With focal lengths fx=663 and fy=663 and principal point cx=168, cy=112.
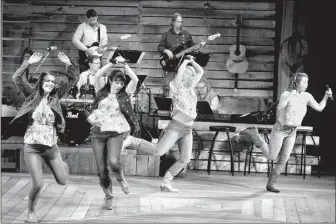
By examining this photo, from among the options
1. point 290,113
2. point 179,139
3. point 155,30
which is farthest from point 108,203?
point 155,30

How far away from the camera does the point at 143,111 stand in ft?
34.0

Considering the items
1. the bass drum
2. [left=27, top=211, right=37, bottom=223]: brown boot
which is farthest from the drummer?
[left=27, top=211, right=37, bottom=223]: brown boot

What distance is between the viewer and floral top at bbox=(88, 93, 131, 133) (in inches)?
287

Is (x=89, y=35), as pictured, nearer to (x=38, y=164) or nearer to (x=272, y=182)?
(x=38, y=164)

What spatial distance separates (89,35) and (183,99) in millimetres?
2227

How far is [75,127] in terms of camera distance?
9258 millimetres

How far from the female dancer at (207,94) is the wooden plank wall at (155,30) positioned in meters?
0.25

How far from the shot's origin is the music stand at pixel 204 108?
956 cm

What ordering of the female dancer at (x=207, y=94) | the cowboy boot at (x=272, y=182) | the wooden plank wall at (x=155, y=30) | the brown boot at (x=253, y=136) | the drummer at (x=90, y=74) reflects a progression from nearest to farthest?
the cowboy boot at (x=272, y=182) < the brown boot at (x=253, y=136) < the drummer at (x=90, y=74) < the female dancer at (x=207, y=94) < the wooden plank wall at (x=155, y=30)

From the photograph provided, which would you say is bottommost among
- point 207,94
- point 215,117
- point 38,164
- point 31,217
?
point 31,217

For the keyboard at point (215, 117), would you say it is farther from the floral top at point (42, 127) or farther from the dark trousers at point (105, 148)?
→ the floral top at point (42, 127)

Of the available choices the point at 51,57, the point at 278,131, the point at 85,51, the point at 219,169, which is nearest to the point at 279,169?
the point at 278,131

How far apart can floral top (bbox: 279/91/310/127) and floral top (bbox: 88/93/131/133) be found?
211 centimetres

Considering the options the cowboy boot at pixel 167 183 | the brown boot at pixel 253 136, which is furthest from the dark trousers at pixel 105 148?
the brown boot at pixel 253 136
